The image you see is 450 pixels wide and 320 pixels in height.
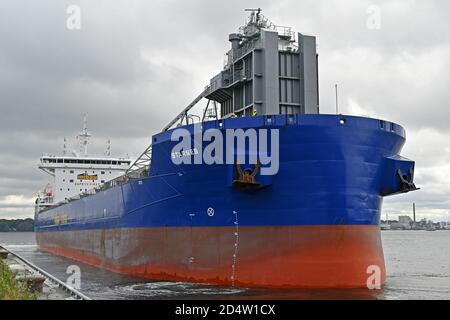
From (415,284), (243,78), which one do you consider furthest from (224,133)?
(415,284)

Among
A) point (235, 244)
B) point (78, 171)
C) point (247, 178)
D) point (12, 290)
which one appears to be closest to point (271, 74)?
point (247, 178)

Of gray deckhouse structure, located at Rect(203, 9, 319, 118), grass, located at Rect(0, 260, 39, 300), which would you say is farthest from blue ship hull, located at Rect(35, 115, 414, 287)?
grass, located at Rect(0, 260, 39, 300)

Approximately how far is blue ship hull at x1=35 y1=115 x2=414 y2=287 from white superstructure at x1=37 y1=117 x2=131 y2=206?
19779mm

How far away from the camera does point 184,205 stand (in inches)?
505

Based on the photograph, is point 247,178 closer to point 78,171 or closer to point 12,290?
point 12,290

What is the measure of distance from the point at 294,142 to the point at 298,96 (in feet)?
10.4

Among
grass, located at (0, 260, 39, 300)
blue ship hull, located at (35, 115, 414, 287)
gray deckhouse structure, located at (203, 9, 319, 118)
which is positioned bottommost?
grass, located at (0, 260, 39, 300)

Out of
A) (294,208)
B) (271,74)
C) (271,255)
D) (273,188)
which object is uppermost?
(271,74)

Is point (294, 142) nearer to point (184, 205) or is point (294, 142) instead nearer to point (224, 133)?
point (224, 133)

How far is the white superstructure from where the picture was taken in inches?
1272

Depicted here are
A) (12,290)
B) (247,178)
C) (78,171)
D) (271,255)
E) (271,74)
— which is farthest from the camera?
(78,171)

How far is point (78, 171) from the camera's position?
3284cm

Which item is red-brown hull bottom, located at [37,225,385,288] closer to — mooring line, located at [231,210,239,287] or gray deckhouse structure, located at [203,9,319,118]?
mooring line, located at [231,210,239,287]

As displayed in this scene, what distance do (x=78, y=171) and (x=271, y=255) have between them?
77.3 ft
